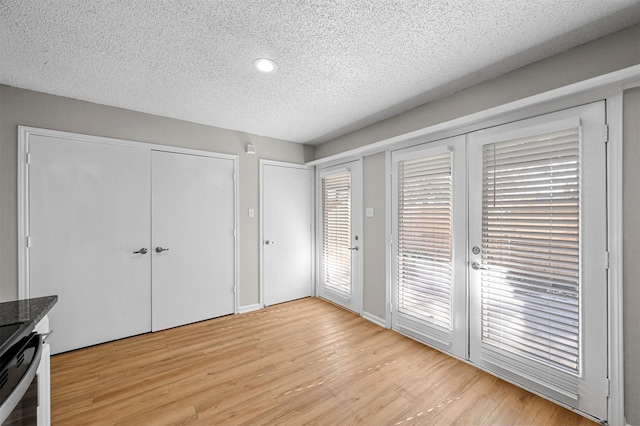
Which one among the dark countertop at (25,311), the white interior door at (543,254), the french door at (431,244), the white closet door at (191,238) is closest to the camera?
the dark countertop at (25,311)

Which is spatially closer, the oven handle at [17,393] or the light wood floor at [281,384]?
the oven handle at [17,393]

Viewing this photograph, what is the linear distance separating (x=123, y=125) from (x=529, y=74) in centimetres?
371

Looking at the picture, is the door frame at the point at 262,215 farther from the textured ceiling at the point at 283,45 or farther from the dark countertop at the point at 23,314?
the dark countertop at the point at 23,314

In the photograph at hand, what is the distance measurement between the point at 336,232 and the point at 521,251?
86.6 inches

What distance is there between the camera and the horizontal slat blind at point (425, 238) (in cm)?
244

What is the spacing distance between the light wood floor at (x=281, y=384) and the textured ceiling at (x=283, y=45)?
7.92 ft

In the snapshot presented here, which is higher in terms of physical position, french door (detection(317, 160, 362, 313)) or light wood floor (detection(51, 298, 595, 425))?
french door (detection(317, 160, 362, 313))

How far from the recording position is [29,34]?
1.63 m

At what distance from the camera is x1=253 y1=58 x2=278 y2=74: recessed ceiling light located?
1922mm

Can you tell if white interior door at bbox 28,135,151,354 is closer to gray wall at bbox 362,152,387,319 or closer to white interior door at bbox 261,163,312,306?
white interior door at bbox 261,163,312,306

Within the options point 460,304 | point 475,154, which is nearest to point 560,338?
point 460,304

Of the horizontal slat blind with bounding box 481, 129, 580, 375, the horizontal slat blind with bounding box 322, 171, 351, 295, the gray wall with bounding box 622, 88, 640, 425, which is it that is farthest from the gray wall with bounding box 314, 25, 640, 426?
the horizontal slat blind with bounding box 322, 171, 351, 295

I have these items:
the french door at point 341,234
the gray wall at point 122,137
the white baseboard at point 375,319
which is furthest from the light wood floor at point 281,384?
the gray wall at point 122,137

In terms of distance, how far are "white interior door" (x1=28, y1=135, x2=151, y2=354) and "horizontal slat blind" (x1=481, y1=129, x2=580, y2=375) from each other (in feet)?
11.1
